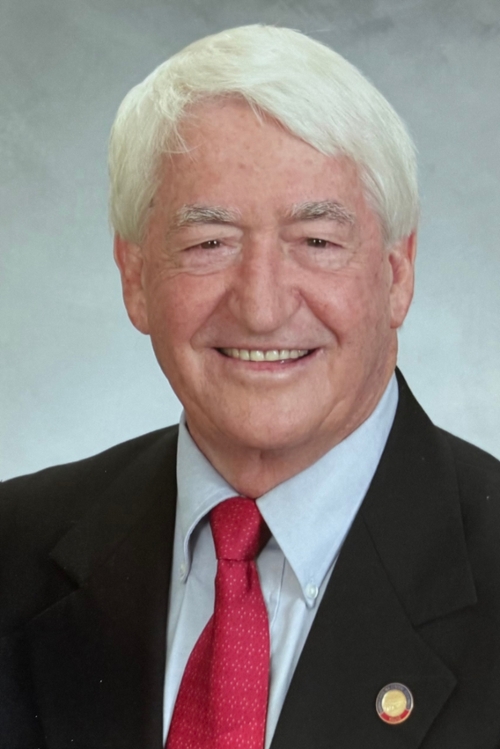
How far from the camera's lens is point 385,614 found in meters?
2.51

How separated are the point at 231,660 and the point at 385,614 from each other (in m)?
0.35

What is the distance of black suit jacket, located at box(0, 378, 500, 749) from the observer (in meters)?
2.42

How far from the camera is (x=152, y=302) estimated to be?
111 inches

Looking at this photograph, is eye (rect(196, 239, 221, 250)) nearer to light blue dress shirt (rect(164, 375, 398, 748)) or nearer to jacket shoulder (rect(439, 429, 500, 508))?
light blue dress shirt (rect(164, 375, 398, 748))

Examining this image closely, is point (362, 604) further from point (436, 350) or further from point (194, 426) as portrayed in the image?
point (436, 350)

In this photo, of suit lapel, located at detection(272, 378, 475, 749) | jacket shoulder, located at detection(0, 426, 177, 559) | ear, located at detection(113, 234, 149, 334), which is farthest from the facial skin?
jacket shoulder, located at detection(0, 426, 177, 559)

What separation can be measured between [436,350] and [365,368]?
2.31ft

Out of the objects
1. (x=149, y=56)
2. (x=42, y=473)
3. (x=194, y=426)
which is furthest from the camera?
(x=149, y=56)

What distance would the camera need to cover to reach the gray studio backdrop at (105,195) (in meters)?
3.28

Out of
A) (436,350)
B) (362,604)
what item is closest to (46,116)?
(436,350)

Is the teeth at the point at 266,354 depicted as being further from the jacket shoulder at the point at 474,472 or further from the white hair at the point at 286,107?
the jacket shoulder at the point at 474,472

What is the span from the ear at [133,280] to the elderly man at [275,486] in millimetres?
18

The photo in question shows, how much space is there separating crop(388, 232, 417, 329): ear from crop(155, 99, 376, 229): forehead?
21 cm

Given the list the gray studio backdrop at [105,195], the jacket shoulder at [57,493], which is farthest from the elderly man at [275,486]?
the gray studio backdrop at [105,195]
